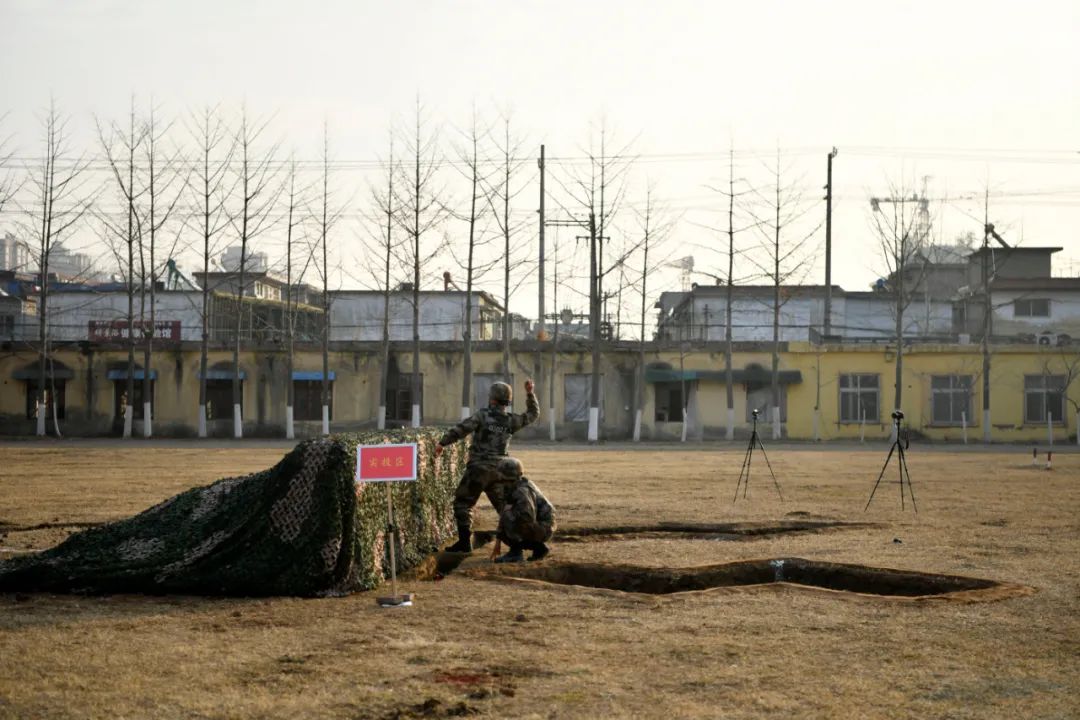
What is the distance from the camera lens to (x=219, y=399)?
50.1 m

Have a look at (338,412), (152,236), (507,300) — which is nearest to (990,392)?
(507,300)

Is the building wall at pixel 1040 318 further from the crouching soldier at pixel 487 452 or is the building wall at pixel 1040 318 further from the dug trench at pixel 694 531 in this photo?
the crouching soldier at pixel 487 452

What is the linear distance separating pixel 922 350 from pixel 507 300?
54.7ft

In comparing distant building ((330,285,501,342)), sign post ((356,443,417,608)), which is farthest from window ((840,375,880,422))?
sign post ((356,443,417,608))

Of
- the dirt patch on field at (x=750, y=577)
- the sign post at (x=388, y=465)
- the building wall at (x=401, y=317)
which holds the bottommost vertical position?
the dirt patch on field at (x=750, y=577)

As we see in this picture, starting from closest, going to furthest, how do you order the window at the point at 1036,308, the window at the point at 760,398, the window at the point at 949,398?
the window at the point at 949,398 → the window at the point at 760,398 → the window at the point at 1036,308

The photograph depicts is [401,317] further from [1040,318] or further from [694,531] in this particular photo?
[694,531]

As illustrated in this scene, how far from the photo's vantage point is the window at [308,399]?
4953 centimetres

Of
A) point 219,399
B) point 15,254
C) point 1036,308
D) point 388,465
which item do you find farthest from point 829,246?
point 15,254


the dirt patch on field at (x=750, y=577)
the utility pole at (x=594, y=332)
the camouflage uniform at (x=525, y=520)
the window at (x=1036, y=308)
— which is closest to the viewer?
the dirt patch on field at (x=750, y=577)

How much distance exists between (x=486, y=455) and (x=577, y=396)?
36088mm

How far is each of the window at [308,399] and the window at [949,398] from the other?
24.2m

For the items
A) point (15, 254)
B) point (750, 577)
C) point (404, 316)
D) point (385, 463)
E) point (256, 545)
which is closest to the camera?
point (385, 463)

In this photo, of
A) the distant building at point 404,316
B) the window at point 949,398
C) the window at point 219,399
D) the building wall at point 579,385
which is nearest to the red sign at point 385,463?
the building wall at point 579,385
